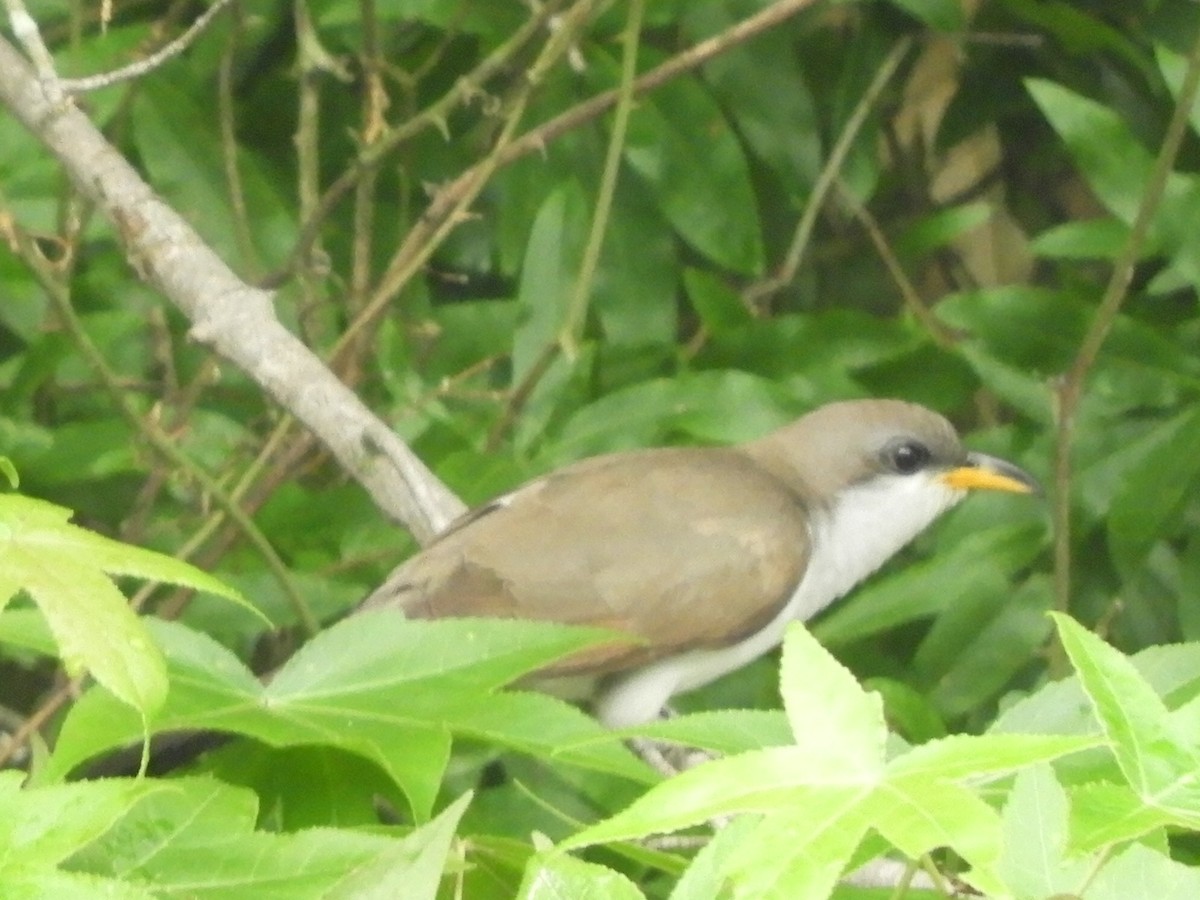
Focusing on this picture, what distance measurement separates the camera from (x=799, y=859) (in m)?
0.80

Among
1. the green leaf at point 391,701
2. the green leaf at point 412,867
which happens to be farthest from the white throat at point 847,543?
the green leaf at point 412,867

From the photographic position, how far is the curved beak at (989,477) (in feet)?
9.08

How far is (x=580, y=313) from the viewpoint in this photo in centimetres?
244

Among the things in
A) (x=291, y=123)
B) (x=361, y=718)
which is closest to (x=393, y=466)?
(x=361, y=718)

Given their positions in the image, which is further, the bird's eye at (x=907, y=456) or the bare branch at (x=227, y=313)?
the bird's eye at (x=907, y=456)

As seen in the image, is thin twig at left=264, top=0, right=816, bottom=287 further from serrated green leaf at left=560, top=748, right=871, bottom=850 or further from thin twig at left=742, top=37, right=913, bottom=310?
serrated green leaf at left=560, top=748, right=871, bottom=850

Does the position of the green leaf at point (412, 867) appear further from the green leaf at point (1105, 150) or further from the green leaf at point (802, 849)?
the green leaf at point (1105, 150)

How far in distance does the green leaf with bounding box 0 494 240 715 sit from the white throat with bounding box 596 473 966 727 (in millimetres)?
1558

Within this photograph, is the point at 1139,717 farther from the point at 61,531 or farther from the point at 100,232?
the point at 100,232

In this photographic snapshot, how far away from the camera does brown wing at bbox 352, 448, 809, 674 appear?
2354mm

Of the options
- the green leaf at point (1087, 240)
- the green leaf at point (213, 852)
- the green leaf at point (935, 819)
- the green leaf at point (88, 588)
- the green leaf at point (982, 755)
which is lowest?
the green leaf at point (1087, 240)

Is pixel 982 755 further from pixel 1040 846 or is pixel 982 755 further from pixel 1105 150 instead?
pixel 1105 150

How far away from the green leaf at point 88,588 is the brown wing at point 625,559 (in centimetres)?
121

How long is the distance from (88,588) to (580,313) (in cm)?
147
